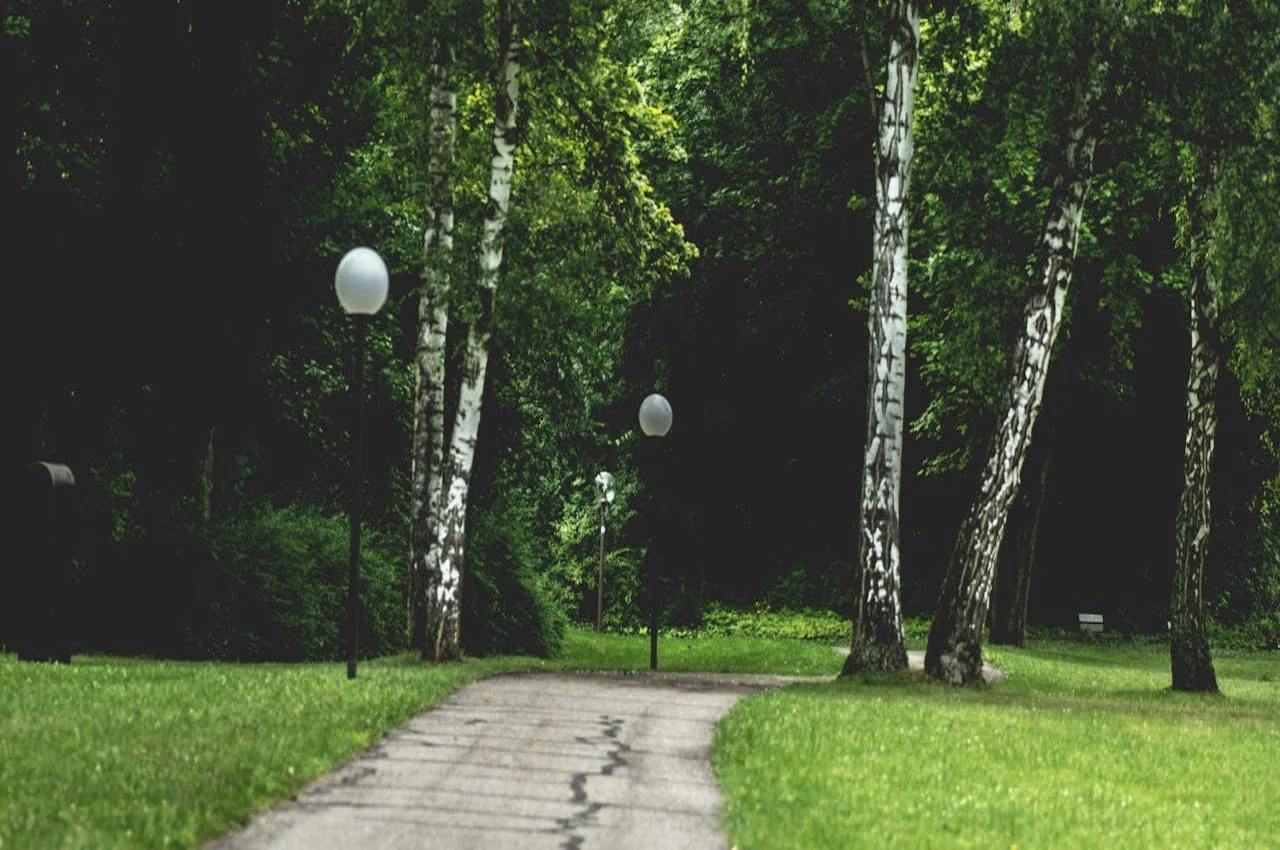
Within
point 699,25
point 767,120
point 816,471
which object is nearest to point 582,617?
point 816,471

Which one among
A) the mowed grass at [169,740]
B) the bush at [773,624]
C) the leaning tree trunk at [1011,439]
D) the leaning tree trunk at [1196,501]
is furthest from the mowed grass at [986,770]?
the bush at [773,624]

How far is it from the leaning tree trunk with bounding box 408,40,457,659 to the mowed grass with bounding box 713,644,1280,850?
5.49 m

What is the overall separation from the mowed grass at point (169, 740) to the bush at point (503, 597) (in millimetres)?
11716

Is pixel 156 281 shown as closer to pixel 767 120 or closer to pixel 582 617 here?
pixel 767 120

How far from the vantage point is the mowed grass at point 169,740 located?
848cm

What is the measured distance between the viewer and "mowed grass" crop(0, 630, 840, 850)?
8.48 meters

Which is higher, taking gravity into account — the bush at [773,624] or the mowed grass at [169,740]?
the bush at [773,624]

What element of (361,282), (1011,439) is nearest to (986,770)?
(361,282)

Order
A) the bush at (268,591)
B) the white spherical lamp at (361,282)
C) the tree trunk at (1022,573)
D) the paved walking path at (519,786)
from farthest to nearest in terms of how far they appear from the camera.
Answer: the tree trunk at (1022,573), the bush at (268,591), the white spherical lamp at (361,282), the paved walking path at (519,786)

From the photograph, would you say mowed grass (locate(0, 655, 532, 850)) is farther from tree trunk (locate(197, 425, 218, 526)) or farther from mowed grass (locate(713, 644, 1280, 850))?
tree trunk (locate(197, 425, 218, 526))

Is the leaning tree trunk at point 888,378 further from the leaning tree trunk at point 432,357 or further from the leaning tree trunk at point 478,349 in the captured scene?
the leaning tree trunk at point 432,357

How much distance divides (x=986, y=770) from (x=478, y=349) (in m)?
10.6

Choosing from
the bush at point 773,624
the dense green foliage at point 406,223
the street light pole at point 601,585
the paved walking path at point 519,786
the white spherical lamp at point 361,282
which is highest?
the dense green foliage at point 406,223

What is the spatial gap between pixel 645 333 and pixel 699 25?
19899 mm
